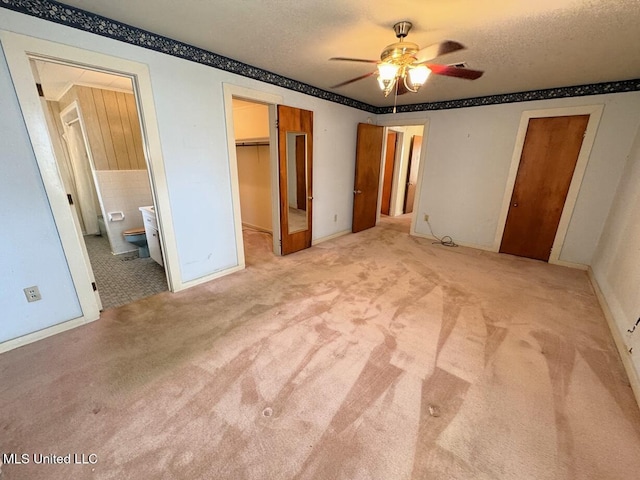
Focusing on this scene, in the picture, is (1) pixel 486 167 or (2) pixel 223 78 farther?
(1) pixel 486 167

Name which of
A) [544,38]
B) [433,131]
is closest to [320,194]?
[433,131]

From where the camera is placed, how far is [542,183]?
3.62 metres

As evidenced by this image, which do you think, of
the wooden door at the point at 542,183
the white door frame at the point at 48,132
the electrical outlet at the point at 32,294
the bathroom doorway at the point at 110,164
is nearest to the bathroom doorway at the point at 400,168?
the wooden door at the point at 542,183

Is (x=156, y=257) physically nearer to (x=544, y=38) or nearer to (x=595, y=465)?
(x=595, y=465)

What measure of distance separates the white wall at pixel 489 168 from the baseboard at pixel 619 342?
975 millimetres

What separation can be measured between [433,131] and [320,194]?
7.48 ft

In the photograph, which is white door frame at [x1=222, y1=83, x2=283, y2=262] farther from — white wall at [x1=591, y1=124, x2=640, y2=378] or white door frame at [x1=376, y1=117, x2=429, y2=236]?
white wall at [x1=591, y1=124, x2=640, y2=378]

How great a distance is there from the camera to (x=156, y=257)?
335 cm

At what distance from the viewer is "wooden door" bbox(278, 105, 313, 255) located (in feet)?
11.1

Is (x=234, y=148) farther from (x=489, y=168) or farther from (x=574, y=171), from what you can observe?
(x=574, y=171)

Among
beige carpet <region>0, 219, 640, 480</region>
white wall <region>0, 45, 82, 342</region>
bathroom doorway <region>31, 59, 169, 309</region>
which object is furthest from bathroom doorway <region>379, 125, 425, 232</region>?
white wall <region>0, 45, 82, 342</region>

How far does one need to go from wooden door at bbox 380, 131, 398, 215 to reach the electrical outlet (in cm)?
591

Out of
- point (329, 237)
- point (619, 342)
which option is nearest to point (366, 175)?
point (329, 237)

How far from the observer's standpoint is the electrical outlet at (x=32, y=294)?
193cm
